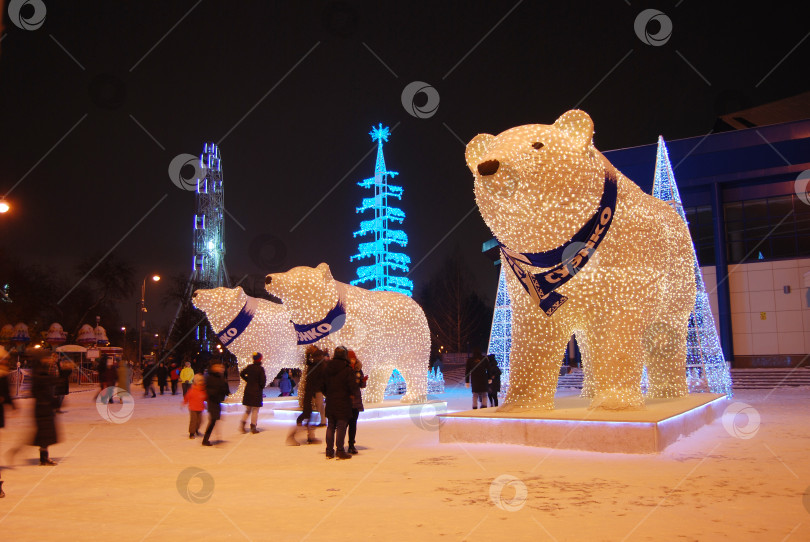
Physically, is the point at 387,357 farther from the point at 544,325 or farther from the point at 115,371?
the point at 115,371

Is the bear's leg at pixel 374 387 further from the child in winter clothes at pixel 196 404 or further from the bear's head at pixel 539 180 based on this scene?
the bear's head at pixel 539 180

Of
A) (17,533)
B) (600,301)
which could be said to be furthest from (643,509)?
(17,533)

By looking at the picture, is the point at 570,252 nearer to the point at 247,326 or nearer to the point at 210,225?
the point at 247,326

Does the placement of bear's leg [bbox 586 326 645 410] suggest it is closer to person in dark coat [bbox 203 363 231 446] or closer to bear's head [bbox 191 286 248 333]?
person in dark coat [bbox 203 363 231 446]

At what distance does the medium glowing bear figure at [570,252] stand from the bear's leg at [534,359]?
0.04ft

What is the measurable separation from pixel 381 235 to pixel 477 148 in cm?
2181

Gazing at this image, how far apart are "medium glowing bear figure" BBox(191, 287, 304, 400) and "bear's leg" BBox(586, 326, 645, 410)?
23.4ft

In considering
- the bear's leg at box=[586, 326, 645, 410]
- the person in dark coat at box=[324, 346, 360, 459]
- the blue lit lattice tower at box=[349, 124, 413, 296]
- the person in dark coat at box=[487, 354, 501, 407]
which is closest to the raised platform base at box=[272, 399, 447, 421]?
the person in dark coat at box=[487, 354, 501, 407]

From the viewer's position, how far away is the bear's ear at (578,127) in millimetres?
6219

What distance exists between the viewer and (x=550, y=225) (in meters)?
6.23

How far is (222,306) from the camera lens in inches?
500

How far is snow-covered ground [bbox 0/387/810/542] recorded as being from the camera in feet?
12.2

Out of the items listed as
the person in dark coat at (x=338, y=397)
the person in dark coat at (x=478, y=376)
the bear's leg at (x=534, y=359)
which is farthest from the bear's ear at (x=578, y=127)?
the person in dark coat at (x=478, y=376)

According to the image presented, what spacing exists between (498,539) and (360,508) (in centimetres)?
115
